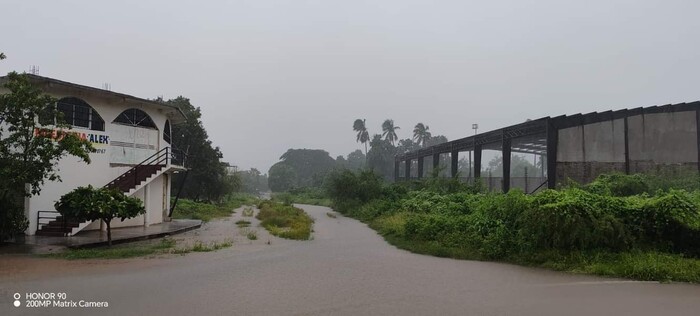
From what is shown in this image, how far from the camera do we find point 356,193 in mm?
34938

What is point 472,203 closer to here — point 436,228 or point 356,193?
point 436,228

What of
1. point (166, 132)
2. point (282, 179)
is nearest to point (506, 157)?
point (166, 132)

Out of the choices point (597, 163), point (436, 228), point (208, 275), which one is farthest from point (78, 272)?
point (597, 163)

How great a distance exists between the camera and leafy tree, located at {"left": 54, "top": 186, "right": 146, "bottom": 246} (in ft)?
42.0

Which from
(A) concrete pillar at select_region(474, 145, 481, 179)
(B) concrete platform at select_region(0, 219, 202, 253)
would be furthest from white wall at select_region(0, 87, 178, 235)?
(A) concrete pillar at select_region(474, 145, 481, 179)

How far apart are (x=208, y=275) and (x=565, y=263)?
27.9ft

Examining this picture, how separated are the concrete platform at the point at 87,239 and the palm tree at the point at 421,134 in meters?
79.5

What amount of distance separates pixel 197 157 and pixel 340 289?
31.5 metres

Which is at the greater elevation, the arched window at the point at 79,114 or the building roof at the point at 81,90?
the building roof at the point at 81,90

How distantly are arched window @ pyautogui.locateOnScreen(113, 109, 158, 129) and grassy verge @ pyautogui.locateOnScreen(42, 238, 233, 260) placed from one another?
6.72 m

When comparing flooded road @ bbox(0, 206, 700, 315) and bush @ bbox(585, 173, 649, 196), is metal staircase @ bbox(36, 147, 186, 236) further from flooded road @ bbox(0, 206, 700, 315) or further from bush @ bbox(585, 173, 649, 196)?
bush @ bbox(585, 173, 649, 196)

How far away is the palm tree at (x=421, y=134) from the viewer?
9488 centimetres

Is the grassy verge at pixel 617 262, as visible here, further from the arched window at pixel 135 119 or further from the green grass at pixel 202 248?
the arched window at pixel 135 119

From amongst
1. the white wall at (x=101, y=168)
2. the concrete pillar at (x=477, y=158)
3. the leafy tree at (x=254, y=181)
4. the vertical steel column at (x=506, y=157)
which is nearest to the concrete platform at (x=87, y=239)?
the white wall at (x=101, y=168)
